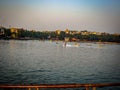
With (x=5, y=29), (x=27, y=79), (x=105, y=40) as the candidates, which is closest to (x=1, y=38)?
(x=5, y=29)

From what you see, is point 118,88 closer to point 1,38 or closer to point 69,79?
point 69,79

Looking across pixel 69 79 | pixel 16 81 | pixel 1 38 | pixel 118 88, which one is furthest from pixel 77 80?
pixel 1 38

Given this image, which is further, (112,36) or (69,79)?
(112,36)

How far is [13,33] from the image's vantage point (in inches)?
7687

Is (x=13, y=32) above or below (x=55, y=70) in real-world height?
above

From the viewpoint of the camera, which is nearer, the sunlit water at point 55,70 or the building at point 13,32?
the sunlit water at point 55,70

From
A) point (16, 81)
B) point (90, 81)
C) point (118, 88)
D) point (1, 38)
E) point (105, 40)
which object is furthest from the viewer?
point (105, 40)

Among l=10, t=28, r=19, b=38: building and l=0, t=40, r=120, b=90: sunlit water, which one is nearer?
l=0, t=40, r=120, b=90: sunlit water

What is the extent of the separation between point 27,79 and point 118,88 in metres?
9.15

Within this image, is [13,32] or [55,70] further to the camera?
[13,32]

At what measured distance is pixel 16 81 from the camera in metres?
19.8

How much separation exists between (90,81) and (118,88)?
3649mm

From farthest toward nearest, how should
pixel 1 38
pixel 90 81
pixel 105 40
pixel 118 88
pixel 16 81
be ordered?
pixel 105 40, pixel 1 38, pixel 90 81, pixel 16 81, pixel 118 88

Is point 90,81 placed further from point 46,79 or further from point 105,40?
point 105,40
